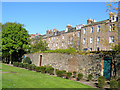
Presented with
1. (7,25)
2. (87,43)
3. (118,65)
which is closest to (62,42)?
(87,43)

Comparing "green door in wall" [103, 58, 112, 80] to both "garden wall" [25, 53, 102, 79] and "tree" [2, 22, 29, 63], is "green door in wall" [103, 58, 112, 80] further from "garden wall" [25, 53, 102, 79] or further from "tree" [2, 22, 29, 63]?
"tree" [2, 22, 29, 63]

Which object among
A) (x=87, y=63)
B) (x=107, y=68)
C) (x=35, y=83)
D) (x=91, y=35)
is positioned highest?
(x=91, y=35)

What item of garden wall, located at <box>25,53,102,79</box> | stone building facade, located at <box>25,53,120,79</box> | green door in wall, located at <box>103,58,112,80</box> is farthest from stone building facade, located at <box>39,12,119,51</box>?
green door in wall, located at <box>103,58,112,80</box>

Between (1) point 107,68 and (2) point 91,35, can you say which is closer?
(1) point 107,68

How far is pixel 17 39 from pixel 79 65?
21.9 m

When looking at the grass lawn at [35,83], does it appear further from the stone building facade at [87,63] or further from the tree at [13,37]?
the tree at [13,37]

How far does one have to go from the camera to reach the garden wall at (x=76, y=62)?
1750 cm

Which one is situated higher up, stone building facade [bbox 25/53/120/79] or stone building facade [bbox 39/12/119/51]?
stone building facade [bbox 39/12/119/51]

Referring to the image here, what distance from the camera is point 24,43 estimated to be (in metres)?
39.0

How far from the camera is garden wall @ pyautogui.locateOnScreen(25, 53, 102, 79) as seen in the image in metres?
17.5

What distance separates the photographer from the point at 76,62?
20984 mm

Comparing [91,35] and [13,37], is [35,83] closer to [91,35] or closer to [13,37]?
[13,37]

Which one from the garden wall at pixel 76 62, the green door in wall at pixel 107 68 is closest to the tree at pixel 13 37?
the garden wall at pixel 76 62

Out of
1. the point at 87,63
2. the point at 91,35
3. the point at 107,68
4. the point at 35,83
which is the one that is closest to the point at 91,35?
the point at 91,35
